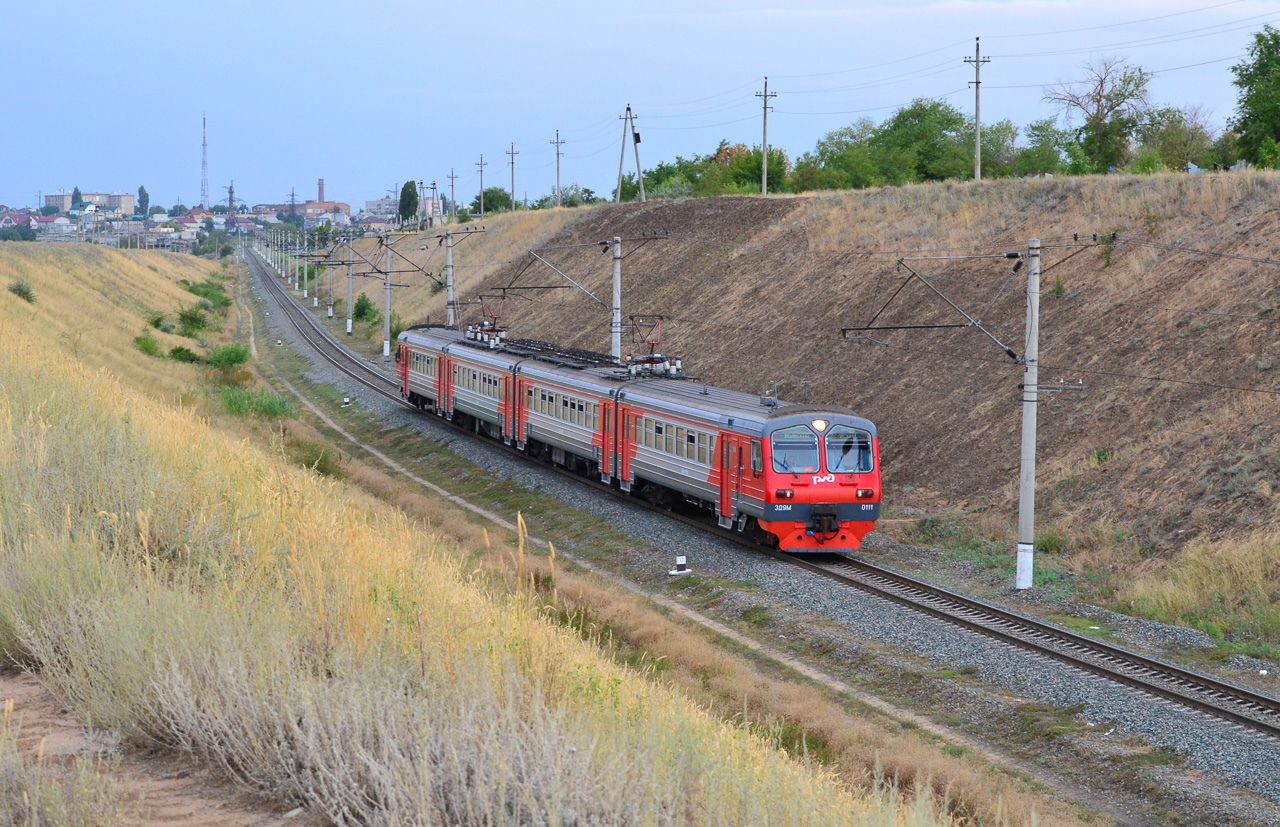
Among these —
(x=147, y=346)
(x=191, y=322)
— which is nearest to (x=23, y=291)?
(x=147, y=346)

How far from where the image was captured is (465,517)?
2506 centimetres

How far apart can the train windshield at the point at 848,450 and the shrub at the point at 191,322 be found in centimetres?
5244

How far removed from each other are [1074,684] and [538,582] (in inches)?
307

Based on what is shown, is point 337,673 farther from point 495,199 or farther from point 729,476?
point 495,199

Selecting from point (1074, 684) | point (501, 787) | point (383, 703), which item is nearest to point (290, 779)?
point (383, 703)

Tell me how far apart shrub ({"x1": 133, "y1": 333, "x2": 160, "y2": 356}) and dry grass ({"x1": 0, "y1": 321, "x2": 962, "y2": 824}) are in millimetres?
37940

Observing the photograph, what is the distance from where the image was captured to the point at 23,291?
4391cm

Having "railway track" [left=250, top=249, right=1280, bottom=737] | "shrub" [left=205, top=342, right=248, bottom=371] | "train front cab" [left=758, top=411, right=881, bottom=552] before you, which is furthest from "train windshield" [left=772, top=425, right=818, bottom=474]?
"shrub" [left=205, top=342, right=248, bottom=371]

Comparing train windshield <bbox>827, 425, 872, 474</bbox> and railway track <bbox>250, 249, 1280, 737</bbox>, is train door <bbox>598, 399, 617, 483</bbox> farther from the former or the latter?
train windshield <bbox>827, 425, 872, 474</bbox>

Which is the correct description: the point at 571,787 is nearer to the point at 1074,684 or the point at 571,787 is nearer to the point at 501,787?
the point at 501,787

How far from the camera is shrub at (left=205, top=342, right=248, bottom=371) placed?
165ft

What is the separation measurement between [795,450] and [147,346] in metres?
34.7

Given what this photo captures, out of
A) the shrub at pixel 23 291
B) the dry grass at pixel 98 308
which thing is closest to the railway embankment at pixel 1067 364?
the dry grass at pixel 98 308

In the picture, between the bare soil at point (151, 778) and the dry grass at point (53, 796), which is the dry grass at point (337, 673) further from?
the dry grass at point (53, 796)
